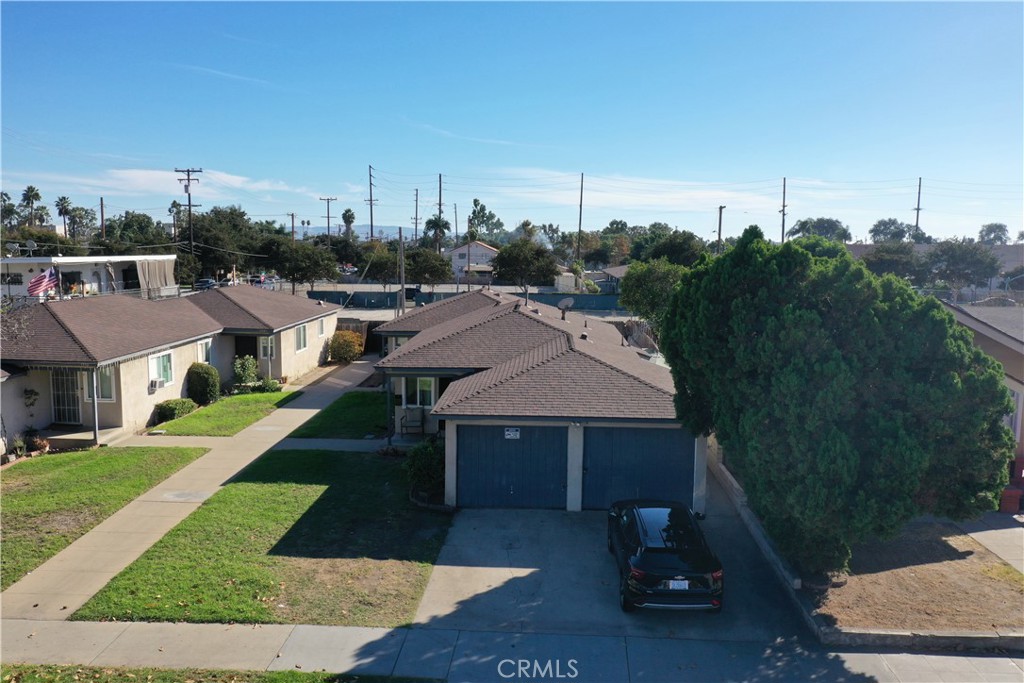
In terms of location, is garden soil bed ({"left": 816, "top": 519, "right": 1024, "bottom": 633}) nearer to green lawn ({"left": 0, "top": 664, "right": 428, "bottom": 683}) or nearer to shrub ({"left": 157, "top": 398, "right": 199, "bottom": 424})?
green lawn ({"left": 0, "top": 664, "right": 428, "bottom": 683})

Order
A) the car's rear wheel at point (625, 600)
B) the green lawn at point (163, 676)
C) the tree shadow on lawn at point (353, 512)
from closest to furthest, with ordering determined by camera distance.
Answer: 1. the green lawn at point (163, 676)
2. the car's rear wheel at point (625, 600)
3. the tree shadow on lawn at point (353, 512)

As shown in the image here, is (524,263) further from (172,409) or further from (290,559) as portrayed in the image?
(290,559)

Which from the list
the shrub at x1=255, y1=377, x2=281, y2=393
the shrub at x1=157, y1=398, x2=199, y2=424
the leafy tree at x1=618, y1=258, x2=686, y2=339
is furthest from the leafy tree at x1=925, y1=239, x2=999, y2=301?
the shrub at x1=157, y1=398, x2=199, y2=424

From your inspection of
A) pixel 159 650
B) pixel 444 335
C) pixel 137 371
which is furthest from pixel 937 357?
pixel 137 371

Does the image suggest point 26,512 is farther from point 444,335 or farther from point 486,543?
point 444,335

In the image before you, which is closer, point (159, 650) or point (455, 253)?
point (159, 650)

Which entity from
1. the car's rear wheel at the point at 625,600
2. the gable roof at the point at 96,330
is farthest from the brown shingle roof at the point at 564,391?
the gable roof at the point at 96,330

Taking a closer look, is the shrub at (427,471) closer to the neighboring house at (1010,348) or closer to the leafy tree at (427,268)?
the neighboring house at (1010,348)
